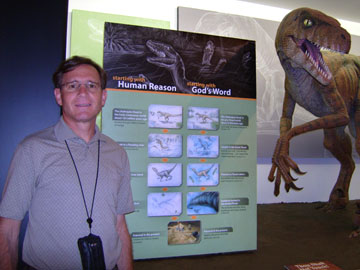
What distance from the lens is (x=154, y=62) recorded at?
2.21 metres

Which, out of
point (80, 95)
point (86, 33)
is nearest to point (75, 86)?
point (80, 95)

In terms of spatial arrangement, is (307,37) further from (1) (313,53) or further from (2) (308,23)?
(1) (313,53)

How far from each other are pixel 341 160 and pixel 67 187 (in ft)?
15.0

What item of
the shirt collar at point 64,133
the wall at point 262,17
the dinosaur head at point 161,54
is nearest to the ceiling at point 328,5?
the wall at point 262,17

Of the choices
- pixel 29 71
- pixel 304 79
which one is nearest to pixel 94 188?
pixel 29 71

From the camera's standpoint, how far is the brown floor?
2.11 m

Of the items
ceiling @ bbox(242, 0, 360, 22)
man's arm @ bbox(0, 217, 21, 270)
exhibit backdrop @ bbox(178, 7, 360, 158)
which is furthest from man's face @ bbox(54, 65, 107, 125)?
ceiling @ bbox(242, 0, 360, 22)

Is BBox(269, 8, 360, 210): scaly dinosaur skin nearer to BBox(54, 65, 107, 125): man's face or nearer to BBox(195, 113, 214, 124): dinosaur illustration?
BBox(195, 113, 214, 124): dinosaur illustration

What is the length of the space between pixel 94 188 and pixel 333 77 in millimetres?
4120

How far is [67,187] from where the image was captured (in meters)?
1.21

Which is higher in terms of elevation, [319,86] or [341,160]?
[319,86]

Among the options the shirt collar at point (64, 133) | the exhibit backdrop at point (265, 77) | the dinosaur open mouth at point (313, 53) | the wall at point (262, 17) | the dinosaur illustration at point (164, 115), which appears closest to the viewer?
the shirt collar at point (64, 133)

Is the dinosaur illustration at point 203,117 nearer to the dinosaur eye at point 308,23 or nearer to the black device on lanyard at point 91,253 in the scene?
the black device on lanyard at point 91,253

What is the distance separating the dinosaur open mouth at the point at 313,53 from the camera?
3570mm
